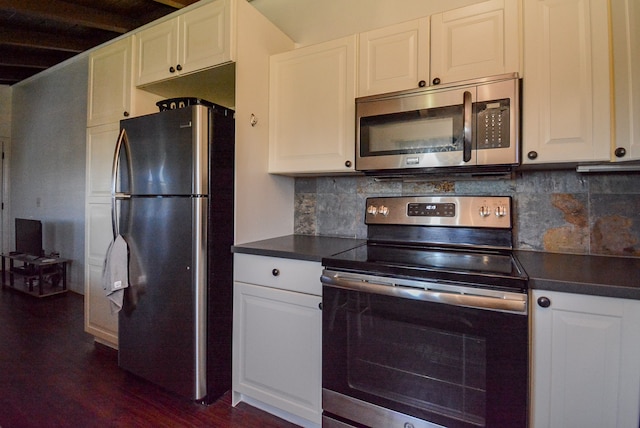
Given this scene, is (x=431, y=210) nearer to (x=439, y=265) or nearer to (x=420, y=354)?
(x=439, y=265)

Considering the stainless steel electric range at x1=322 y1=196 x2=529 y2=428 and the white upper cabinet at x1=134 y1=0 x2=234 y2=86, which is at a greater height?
the white upper cabinet at x1=134 y1=0 x2=234 y2=86

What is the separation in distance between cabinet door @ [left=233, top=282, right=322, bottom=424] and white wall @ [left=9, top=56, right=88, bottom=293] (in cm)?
318

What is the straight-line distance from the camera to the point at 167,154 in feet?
5.49

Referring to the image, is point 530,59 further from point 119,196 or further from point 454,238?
point 119,196

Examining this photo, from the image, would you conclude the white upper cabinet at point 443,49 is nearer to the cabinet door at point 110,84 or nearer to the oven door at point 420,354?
the oven door at point 420,354

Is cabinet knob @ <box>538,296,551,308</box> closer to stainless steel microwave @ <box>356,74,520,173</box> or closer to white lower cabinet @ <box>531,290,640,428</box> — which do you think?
white lower cabinet @ <box>531,290,640,428</box>

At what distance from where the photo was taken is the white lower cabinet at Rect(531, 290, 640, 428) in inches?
37.3

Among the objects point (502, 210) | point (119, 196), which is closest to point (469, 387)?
point (502, 210)

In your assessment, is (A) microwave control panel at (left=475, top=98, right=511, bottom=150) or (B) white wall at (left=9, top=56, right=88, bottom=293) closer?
(A) microwave control panel at (left=475, top=98, right=511, bottom=150)

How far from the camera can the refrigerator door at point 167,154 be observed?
5.21 feet

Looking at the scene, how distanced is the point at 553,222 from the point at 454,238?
468 mm

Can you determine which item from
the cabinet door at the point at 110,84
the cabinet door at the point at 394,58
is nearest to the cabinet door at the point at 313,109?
the cabinet door at the point at 394,58

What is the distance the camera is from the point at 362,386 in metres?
1.30

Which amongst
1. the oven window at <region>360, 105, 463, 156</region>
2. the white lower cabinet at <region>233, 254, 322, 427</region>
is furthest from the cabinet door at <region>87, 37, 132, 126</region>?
the oven window at <region>360, 105, 463, 156</region>
